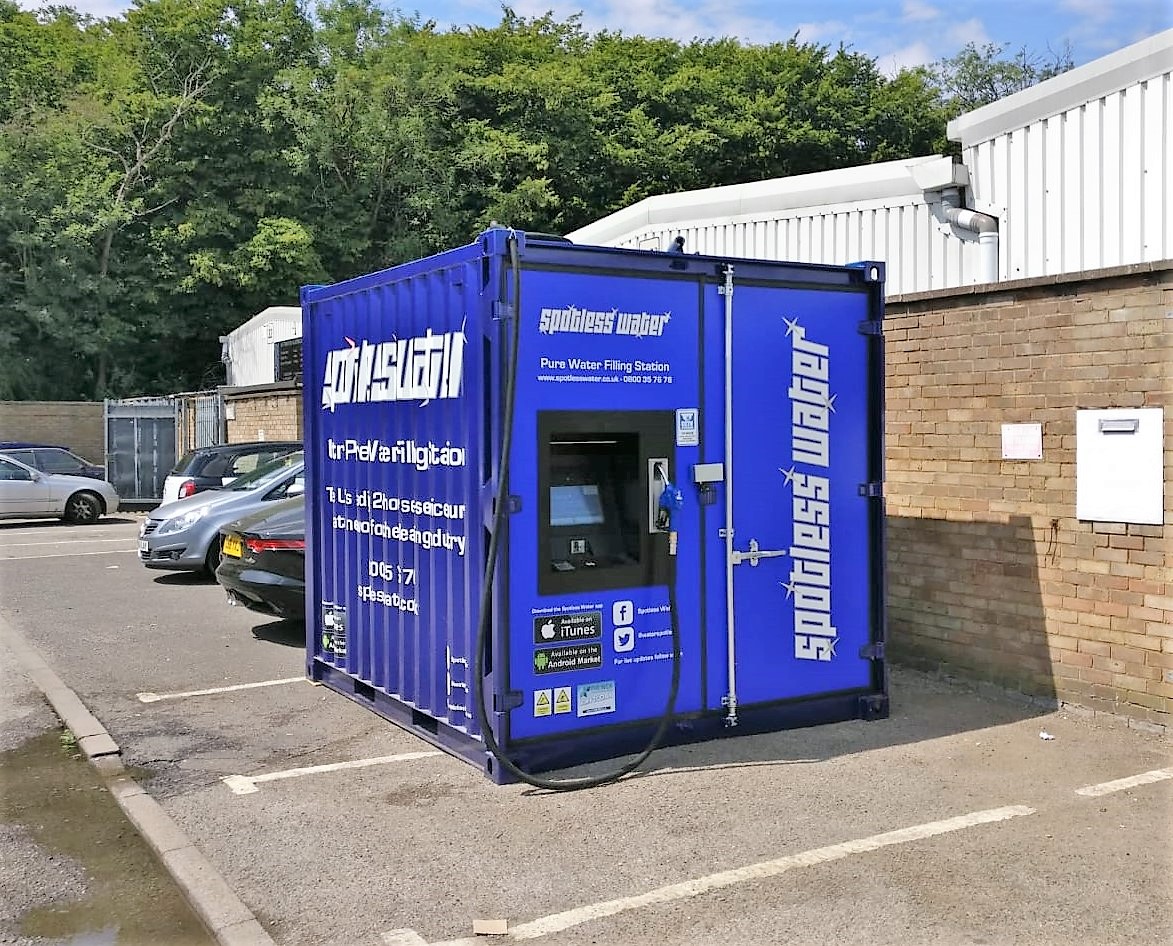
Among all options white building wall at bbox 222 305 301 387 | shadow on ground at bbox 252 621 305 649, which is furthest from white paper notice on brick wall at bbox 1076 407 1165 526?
white building wall at bbox 222 305 301 387

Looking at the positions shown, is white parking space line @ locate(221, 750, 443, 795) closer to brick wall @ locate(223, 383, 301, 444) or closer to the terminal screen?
the terminal screen

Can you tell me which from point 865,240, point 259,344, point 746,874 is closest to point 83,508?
point 259,344

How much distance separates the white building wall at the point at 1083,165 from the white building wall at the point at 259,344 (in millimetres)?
16476

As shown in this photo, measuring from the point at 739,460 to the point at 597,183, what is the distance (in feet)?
125

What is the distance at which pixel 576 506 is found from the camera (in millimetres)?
6277

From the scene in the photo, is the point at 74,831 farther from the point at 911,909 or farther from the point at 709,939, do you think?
the point at 911,909

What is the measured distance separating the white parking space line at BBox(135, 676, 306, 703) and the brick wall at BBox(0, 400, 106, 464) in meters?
27.2

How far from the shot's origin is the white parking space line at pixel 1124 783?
19.2 ft

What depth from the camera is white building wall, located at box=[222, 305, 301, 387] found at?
997 inches

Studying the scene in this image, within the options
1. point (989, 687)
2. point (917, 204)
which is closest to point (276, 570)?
point (989, 687)

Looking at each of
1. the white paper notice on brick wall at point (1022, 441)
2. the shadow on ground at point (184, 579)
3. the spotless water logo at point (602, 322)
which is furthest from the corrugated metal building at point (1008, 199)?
the shadow on ground at point (184, 579)

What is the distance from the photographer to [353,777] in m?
6.27

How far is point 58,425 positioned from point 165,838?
31478 mm

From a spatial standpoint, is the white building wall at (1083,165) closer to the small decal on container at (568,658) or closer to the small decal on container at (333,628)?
the small decal on container at (568,658)
